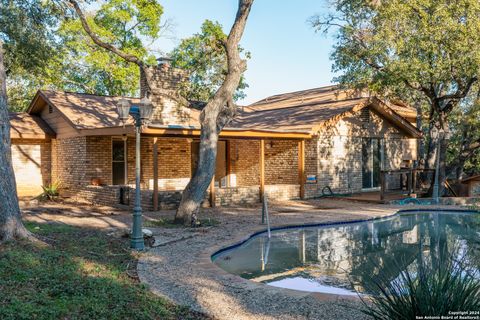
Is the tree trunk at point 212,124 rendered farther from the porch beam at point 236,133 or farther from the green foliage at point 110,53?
the green foliage at point 110,53

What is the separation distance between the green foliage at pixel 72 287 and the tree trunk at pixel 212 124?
3.10m

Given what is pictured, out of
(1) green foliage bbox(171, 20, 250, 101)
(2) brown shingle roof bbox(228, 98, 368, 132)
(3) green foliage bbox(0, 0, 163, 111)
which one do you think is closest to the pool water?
(2) brown shingle roof bbox(228, 98, 368, 132)

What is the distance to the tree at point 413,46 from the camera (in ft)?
43.9

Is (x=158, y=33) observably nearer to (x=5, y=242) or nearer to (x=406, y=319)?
(x=5, y=242)

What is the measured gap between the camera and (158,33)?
28484 millimetres

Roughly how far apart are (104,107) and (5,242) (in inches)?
426

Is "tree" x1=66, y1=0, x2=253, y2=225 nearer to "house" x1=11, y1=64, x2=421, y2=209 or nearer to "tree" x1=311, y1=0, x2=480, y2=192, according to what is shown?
"house" x1=11, y1=64, x2=421, y2=209

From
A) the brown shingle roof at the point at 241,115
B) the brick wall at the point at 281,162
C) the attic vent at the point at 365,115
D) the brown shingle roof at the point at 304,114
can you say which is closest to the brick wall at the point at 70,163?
the brown shingle roof at the point at 241,115

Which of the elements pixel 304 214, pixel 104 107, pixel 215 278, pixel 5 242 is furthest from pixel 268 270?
pixel 104 107

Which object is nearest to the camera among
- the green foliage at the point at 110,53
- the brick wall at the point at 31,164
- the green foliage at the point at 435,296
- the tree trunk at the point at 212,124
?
the green foliage at the point at 435,296

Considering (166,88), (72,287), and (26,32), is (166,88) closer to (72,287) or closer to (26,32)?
(26,32)

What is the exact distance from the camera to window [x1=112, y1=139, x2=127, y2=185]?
15.7m

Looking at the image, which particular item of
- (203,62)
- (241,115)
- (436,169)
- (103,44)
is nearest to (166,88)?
(203,62)

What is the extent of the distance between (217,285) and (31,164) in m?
13.7
